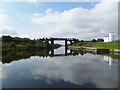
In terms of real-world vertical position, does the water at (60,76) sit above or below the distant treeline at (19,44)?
below

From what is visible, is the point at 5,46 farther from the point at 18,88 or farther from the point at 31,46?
the point at 18,88

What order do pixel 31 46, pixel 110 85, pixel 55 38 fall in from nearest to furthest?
pixel 110 85, pixel 31 46, pixel 55 38

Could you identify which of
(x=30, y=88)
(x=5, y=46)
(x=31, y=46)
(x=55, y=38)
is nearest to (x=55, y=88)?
(x=30, y=88)

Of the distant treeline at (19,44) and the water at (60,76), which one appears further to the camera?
the distant treeline at (19,44)

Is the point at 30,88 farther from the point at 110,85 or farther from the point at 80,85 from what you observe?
the point at 110,85

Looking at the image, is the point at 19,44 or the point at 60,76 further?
the point at 19,44

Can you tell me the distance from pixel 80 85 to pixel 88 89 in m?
1.40

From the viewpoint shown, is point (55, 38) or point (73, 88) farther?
point (55, 38)

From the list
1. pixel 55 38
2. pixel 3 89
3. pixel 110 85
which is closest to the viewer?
pixel 3 89

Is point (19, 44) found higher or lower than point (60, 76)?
higher

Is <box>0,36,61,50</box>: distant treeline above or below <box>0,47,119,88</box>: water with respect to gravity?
above

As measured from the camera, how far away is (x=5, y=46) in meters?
71.9

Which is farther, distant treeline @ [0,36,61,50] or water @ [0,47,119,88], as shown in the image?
distant treeline @ [0,36,61,50]

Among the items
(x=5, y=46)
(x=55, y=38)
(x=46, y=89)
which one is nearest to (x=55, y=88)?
A: (x=46, y=89)
